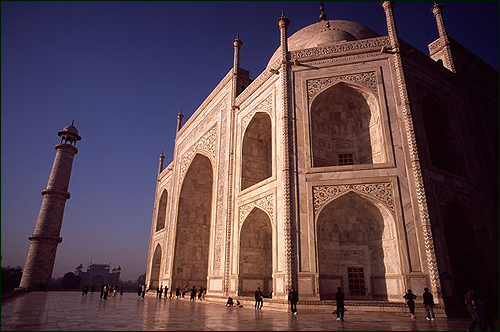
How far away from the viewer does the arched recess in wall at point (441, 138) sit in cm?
1445

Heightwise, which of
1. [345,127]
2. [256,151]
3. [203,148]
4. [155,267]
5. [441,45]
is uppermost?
[441,45]

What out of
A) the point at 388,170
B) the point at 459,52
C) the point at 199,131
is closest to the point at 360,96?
the point at 388,170

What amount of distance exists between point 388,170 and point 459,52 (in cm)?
1060

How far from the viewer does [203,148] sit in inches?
842

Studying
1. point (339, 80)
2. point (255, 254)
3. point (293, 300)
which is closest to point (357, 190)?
point (293, 300)

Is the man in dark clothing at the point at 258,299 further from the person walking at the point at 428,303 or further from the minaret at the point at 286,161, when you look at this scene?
the person walking at the point at 428,303

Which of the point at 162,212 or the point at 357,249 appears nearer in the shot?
the point at 357,249

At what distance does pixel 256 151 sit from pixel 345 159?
5.00 metres

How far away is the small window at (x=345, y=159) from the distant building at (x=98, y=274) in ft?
211

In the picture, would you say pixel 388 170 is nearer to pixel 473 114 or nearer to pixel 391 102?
pixel 391 102

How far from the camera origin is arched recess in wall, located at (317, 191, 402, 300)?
11.4 meters

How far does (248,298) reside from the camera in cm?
1309

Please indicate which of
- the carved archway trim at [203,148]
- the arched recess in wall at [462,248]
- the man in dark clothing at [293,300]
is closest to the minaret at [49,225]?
the carved archway trim at [203,148]

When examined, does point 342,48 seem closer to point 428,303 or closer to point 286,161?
point 286,161
